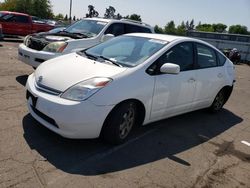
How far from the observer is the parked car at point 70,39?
694 centimetres

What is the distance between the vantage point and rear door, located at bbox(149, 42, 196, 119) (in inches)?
178

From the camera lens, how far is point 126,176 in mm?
3479

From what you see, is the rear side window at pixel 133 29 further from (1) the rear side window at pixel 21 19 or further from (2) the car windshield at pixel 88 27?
(1) the rear side window at pixel 21 19

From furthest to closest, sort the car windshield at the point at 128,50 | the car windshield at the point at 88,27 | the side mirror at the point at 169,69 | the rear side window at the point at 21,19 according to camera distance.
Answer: the rear side window at the point at 21,19
the car windshield at the point at 88,27
the car windshield at the point at 128,50
the side mirror at the point at 169,69

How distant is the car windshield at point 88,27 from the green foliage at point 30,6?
179ft

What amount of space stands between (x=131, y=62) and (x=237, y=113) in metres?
3.83

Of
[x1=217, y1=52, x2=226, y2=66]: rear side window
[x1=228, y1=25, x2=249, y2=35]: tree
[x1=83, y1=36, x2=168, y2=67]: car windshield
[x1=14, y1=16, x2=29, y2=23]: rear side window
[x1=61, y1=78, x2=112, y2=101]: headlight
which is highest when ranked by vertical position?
[x1=83, y1=36, x2=168, y2=67]: car windshield

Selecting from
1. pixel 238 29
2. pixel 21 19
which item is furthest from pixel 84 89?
pixel 238 29

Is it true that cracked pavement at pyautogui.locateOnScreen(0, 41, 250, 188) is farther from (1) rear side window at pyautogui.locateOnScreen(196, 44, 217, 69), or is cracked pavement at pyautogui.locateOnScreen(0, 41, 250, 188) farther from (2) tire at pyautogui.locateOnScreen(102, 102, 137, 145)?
(1) rear side window at pyautogui.locateOnScreen(196, 44, 217, 69)

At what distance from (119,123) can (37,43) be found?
411 cm

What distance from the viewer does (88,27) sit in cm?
866

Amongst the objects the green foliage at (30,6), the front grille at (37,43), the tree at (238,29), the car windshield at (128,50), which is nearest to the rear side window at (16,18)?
the front grille at (37,43)

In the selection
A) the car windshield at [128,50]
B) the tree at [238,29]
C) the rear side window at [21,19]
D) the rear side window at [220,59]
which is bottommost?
the tree at [238,29]

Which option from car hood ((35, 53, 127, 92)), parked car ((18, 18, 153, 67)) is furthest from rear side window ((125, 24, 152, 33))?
car hood ((35, 53, 127, 92))
